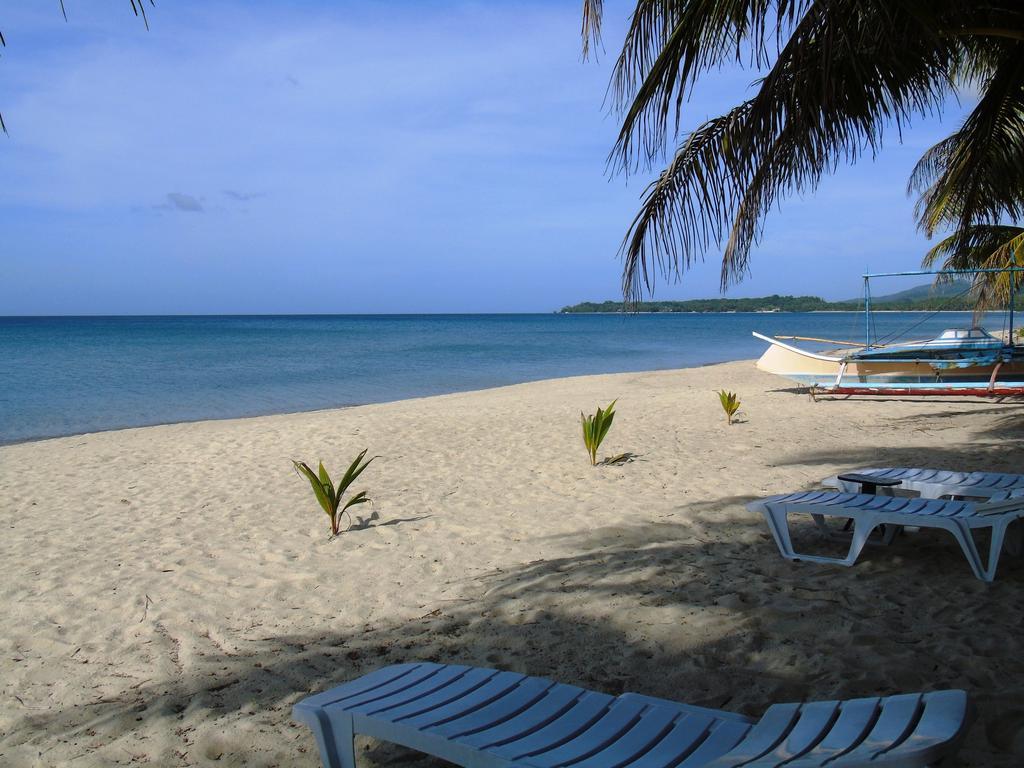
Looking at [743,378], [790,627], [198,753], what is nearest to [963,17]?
[790,627]

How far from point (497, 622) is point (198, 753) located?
124 centimetres

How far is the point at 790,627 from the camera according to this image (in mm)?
2904

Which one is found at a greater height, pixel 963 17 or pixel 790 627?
pixel 963 17

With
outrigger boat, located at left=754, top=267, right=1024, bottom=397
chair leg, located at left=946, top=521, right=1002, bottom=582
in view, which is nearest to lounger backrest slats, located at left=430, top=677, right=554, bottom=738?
chair leg, located at left=946, top=521, right=1002, bottom=582

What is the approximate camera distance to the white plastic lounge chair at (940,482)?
3922 millimetres

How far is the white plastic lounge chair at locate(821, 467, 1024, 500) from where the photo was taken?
392 cm

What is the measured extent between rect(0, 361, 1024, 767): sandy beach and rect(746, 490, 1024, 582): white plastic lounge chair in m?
0.10

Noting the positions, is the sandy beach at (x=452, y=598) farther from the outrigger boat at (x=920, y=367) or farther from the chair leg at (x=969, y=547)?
the outrigger boat at (x=920, y=367)

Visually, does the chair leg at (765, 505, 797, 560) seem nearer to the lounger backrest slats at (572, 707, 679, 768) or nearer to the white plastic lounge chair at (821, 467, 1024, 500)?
the white plastic lounge chair at (821, 467, 1024, 500)

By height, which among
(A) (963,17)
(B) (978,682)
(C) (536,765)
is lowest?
(B) (978,682)

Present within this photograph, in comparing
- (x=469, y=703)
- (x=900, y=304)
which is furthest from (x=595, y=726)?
(x=900, y=304)

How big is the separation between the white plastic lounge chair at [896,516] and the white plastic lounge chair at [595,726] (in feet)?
5.99

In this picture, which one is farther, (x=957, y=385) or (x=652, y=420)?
(x=957, y=385)

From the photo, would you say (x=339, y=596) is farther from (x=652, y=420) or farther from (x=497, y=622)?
(x=652, y=420)
